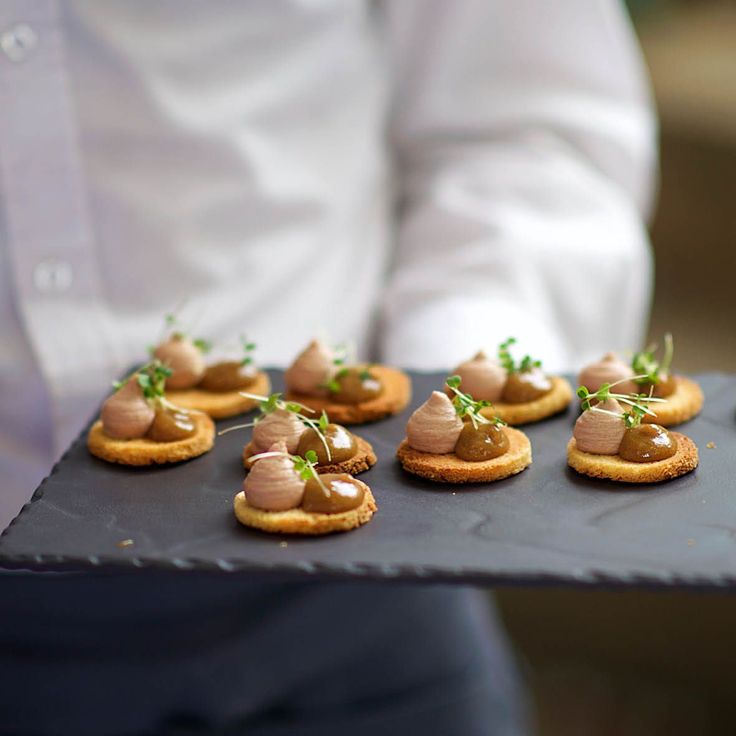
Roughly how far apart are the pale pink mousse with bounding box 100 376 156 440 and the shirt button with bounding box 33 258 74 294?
309mm

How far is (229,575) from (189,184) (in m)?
0.85

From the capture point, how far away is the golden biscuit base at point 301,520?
117 cm

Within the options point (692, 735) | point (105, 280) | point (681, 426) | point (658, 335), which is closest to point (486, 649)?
point (681, 426)

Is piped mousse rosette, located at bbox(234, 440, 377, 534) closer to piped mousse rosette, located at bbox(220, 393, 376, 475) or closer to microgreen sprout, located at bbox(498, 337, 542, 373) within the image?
→ piped mousse rosette, located at bbox(220, 393, 376, 475)

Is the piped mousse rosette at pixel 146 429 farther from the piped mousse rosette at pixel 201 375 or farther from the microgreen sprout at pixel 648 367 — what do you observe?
the microgreen sprout at pixel 648 367

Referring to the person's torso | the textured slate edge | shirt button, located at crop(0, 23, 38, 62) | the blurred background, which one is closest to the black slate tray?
the textured slate edge

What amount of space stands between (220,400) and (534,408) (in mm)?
424

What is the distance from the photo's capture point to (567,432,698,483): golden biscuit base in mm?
1262

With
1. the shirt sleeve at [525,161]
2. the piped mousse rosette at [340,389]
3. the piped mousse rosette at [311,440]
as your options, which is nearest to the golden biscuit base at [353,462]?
the piped mousse rosette at [311,440]

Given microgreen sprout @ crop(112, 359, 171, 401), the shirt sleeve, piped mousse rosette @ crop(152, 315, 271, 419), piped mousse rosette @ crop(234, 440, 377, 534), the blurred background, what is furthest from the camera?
the blurred background

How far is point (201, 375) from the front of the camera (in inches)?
61.6

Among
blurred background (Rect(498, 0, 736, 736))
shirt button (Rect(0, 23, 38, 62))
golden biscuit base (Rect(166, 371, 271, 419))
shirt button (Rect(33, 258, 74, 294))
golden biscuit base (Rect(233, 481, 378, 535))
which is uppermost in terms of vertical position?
shirt button (Rect(0, 23, 38, 62))

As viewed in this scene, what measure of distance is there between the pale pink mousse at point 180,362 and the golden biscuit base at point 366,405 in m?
0.14

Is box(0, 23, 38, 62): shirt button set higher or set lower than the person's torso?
higher
